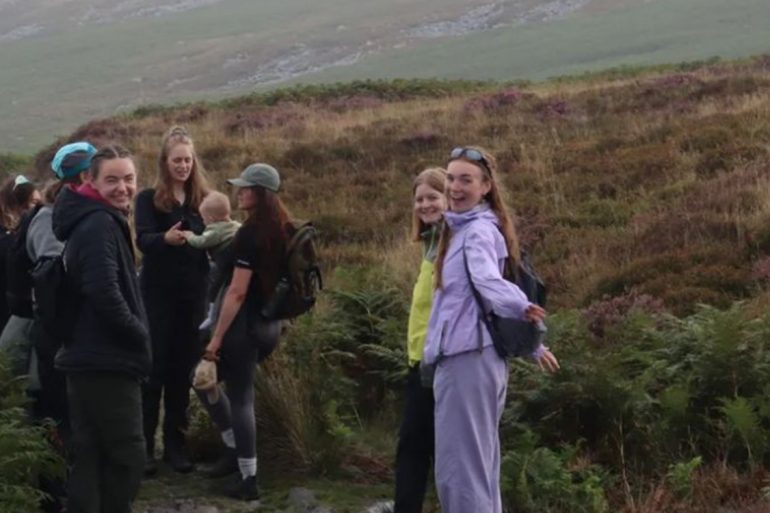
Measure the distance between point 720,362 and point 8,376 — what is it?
12.4 feet

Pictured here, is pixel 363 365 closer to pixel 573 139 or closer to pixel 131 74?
pixel 573 139

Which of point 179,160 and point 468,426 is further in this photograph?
point 179,160

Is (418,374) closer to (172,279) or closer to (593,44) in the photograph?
(172,279)

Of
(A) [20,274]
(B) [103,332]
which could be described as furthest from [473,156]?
(A) [20,274]

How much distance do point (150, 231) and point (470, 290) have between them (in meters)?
2.44

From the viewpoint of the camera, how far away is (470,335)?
17.1 ft

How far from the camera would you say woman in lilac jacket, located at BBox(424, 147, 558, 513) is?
5.22m

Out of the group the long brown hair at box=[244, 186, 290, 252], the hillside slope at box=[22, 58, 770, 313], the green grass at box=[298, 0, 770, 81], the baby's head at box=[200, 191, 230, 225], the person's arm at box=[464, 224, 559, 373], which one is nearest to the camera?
the person's arm at box=[464, 224, 559, 373]

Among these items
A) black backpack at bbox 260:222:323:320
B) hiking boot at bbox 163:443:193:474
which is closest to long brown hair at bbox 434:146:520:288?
black backpack at bbox 260:222:323:320

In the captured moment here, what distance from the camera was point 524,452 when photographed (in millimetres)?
6457

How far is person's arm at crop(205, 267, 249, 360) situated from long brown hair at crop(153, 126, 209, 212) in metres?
0.80

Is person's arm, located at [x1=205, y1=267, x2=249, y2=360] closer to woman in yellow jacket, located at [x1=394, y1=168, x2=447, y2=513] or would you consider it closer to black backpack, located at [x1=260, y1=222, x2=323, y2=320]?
black backpack, located at [x1=260, y1=222, x2=323, y2=320]

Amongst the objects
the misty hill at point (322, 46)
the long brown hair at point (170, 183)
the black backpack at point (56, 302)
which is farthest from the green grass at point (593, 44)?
the black backpack at point (56, 302)

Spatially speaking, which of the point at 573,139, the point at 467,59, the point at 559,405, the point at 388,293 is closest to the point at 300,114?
the point at 573,139
